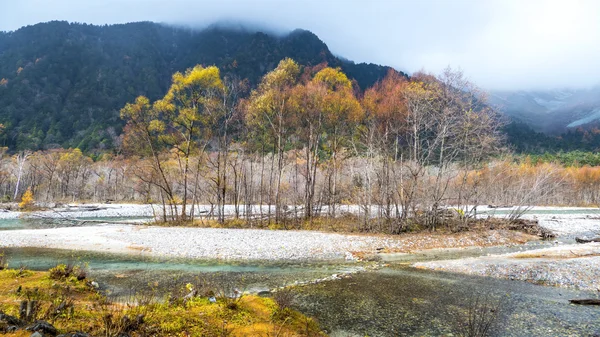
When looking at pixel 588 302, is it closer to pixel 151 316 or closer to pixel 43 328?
pixel 151 316

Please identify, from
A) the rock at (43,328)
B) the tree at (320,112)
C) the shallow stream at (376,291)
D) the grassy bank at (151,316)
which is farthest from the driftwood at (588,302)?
the tree at (320,112)

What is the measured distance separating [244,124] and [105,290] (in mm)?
22845

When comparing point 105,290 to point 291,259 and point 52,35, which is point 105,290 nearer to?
point 291,259

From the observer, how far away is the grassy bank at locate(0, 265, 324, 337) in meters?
4.84

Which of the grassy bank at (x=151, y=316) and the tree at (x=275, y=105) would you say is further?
the tree at (x=275, y=105)

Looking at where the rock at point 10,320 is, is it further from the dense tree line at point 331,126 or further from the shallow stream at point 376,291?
the dense tree line at point 331,126

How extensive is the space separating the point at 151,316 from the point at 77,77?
205 m

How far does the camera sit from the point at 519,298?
10.8m

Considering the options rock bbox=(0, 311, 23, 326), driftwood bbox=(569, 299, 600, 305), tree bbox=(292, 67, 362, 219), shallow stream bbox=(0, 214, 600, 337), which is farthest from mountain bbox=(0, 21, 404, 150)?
rock bbox=(0, 311, 23, 326)

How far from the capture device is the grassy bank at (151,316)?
484 centimetres

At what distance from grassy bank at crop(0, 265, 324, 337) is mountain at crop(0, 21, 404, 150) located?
11009 cm

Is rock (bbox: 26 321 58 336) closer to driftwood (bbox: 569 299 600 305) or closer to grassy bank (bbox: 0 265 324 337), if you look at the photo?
grassy bank (bbox: 0 265 324 337)

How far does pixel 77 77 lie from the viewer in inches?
6496

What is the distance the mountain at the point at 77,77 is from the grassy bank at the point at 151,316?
110085mm
